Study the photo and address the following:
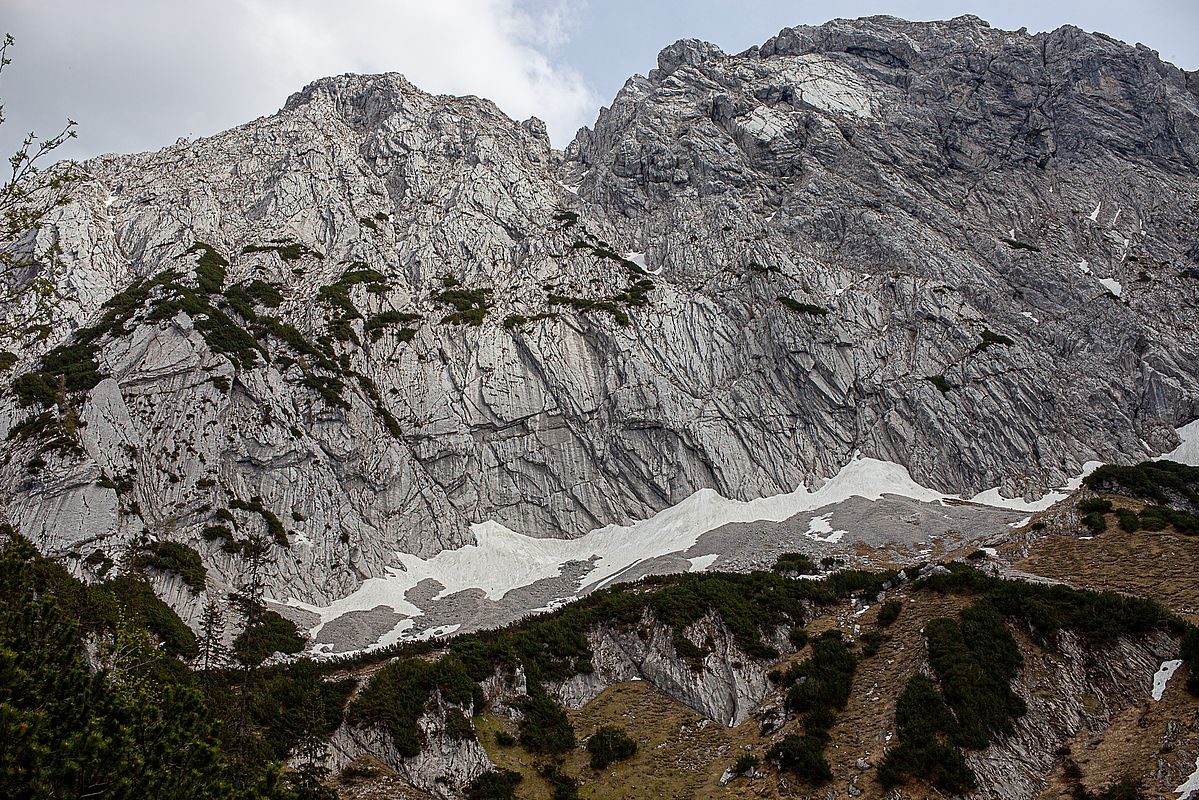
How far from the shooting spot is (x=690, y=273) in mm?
87812

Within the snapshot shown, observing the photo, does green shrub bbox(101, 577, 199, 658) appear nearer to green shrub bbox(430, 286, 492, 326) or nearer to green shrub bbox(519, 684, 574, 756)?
green shrub bbox(519, 684, 574, 756)

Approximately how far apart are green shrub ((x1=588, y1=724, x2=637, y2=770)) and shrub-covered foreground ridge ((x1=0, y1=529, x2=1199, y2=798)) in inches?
2.5

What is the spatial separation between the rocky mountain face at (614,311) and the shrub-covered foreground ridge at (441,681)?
60.0 ft

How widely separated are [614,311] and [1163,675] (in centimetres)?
6331

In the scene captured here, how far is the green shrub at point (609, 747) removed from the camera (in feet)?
81.3

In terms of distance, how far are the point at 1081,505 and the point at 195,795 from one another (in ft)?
162

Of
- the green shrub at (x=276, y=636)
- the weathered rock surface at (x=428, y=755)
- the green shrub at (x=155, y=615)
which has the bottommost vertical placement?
the weathered rock surface at (x=428, y=755)

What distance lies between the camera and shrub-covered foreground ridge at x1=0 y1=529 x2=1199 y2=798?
31.4ft

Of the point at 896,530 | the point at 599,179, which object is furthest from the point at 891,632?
the point at 599,179

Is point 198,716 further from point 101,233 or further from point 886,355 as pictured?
point 101,233

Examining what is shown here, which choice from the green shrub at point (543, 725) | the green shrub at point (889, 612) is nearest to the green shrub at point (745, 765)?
the green shrub at point (543, 725)

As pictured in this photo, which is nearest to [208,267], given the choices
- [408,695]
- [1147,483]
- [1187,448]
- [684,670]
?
[408,695]

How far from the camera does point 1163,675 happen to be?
20.6 meters

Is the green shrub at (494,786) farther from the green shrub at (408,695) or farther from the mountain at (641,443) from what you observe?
the green shrub at (408,695)
